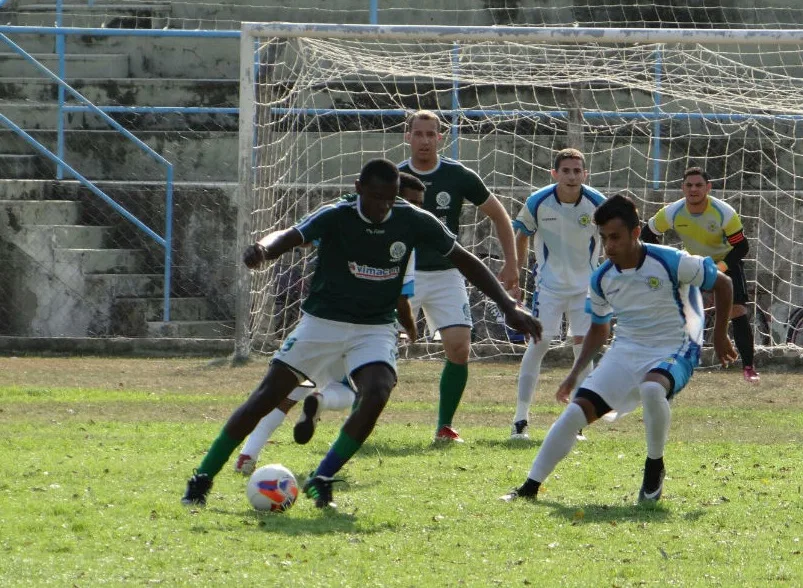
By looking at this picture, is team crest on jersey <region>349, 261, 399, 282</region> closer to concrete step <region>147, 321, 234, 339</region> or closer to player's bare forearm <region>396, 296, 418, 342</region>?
player's bare forearm <region>396, 296, 418, 342</region>

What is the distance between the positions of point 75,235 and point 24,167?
61.6 inches

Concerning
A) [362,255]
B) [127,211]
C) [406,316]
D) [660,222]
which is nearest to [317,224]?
[362,255]

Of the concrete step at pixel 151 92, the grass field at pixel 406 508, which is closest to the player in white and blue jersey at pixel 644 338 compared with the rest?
the grass field at pixel 406 508

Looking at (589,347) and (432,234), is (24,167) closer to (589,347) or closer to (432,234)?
(589,347)

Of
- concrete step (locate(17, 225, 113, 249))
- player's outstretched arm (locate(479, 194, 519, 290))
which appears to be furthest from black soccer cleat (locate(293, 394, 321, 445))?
concrete step (locate(17, 225, 113, 249))

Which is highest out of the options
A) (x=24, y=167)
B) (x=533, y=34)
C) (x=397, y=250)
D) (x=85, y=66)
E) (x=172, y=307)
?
(x=533, y=34)

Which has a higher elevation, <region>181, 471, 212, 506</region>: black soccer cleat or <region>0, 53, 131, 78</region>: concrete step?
<region>0, 53, 131, 78</region>: concrete step

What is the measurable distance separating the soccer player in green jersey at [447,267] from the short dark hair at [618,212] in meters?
2.54

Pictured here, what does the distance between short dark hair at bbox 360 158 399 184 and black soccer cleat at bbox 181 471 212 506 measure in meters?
1.61

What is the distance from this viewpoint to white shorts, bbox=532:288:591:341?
1029cm

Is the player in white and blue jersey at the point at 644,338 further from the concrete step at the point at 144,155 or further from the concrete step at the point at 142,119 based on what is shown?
the concrete step at the point at 142,119

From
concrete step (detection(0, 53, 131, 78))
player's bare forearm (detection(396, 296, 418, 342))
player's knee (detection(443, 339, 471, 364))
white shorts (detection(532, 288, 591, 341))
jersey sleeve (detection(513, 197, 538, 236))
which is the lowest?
player's knee (detection(443, 339, 471, 364))

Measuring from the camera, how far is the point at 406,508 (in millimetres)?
6820

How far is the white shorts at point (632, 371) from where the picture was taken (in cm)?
719
